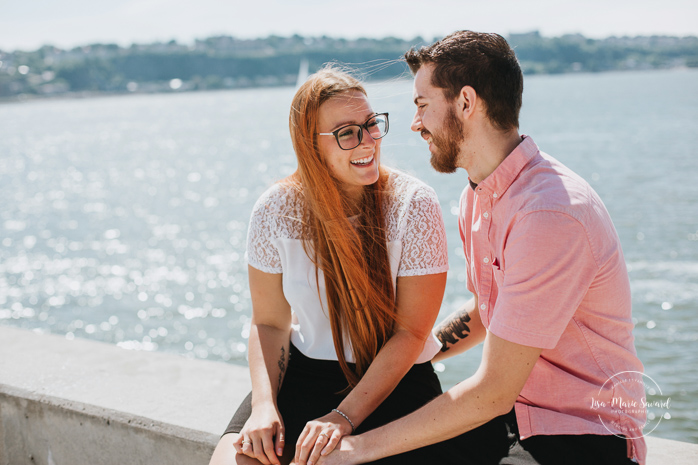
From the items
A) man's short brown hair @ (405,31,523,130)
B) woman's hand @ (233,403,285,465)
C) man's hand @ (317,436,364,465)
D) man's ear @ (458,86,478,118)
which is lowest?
woman's hand @ (233,403,285,465)

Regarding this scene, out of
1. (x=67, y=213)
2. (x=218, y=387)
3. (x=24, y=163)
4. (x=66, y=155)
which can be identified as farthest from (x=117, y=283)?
(x=66, y=155)

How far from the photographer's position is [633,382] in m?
1.84

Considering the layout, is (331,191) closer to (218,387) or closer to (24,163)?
(218,387)

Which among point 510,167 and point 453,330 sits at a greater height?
point 510,167

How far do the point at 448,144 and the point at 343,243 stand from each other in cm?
53

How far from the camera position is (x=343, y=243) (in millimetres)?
2324

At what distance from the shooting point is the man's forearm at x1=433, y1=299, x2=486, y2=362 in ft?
8.09

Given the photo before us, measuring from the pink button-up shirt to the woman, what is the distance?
0.38 metres

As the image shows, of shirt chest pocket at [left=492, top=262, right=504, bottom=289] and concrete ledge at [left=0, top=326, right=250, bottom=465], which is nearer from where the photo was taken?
shirt chest pocket at [left=492, top=262, right=504, bottom=289]

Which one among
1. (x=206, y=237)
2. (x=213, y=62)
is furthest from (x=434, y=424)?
(x=213, y=62)

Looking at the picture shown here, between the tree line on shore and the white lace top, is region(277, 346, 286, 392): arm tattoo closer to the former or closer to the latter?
the white lace top

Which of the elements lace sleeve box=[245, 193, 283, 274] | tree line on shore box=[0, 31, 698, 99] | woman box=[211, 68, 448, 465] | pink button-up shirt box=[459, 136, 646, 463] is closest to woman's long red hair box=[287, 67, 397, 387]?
woman box=[211, 68, 448, 465]

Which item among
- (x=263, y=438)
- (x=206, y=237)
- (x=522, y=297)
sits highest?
(x=522, y=297)

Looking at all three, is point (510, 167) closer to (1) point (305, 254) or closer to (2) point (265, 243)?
(1) point (305, 254)
